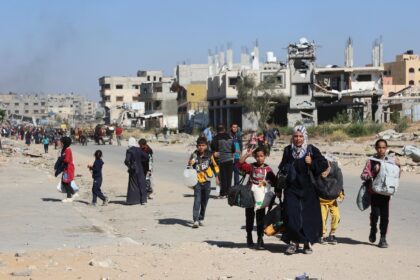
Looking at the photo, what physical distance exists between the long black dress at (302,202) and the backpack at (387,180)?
107cm

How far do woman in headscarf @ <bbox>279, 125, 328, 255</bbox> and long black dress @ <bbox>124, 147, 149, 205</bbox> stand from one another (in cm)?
707

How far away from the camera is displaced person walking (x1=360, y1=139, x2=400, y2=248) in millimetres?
9594

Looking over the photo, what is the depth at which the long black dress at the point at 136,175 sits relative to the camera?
1556cm

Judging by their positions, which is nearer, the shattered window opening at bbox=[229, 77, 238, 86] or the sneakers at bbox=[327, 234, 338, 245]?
the sneakers at bbox=[327, 234, 338, 245]

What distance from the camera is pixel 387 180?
9.45 m

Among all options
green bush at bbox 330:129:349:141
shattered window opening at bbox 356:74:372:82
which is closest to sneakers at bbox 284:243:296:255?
green bush at bbox 330:129:349:141

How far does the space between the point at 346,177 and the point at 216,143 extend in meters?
7.77

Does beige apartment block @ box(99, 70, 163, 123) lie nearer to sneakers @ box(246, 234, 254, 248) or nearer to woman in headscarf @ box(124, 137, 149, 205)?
woman in headscarf @ box(124, 137, 149, 205)

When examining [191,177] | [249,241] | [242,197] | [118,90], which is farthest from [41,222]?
[118,90]

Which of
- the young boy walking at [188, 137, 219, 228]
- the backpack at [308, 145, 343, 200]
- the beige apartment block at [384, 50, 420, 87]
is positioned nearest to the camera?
the backpack at [308, 145, 343, 200]

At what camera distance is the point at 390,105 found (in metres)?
78.9

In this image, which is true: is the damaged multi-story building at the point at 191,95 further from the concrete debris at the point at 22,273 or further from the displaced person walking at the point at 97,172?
the concrete debris at the point at 22,273

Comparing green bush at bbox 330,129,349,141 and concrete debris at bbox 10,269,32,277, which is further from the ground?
concrete debris at bbox 10,269,32,277

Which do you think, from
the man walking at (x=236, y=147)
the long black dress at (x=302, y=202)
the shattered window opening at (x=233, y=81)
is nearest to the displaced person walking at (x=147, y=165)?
the man walking at (x=236, y=147)
